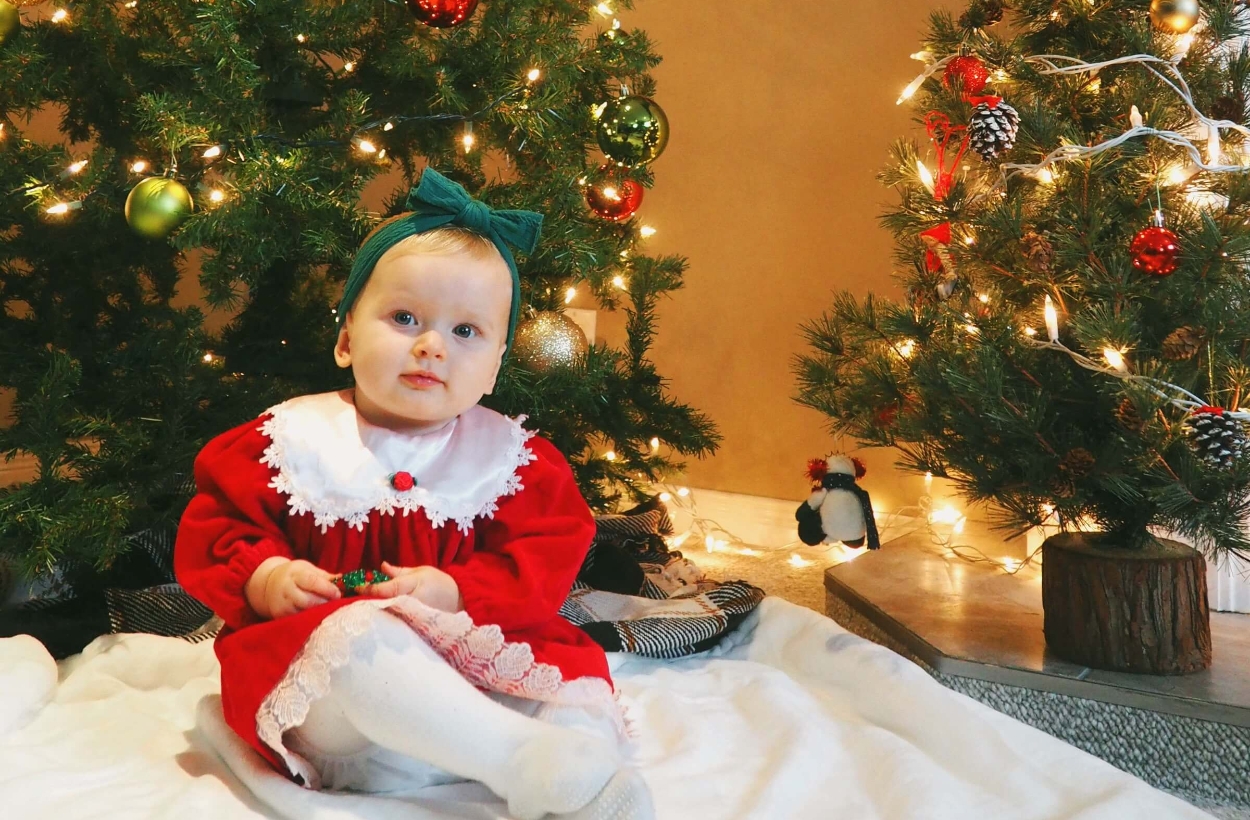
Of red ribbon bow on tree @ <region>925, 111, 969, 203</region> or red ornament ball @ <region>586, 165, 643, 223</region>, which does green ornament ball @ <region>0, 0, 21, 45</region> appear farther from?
red ribbon bow on tree @ <region>925, 111, 969, 203</region>

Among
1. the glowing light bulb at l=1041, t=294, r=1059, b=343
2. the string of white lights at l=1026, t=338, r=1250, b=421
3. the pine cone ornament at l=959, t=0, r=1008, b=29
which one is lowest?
the string of white lights at l=1026, t=338, r=1250, b=421

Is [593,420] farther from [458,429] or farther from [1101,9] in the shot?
[1101,9]

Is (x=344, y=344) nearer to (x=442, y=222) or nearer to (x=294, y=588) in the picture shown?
(x=442, y=222)

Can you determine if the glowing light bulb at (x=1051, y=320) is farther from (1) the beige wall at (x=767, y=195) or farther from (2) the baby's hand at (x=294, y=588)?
(1) the beige wall at (x=767, y=195)

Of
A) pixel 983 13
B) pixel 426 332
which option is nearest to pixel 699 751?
pixel 426 332

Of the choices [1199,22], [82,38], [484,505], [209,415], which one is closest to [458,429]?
[484,505]

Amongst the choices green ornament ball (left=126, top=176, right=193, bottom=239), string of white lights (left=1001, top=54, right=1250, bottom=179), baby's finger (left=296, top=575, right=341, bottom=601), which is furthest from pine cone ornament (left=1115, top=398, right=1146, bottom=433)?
green ornament ball (left=126, top=176, right=193, bottom=239)

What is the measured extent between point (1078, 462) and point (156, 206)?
1.22m

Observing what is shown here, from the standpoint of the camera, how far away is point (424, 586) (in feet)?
3.17

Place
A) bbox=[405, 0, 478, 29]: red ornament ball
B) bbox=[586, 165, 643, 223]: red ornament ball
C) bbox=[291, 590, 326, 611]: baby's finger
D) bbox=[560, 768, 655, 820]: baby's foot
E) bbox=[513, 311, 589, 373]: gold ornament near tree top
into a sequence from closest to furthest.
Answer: bbox=[560, 768, 655, 820]: baby's foot < bbox=[291, 590, 326, 611]: baby's finger < bbox=[405, 0, 478, 29]: red ornament ball < bbox=[513, 311, 589, 373]: gold ornament near tree top < bbox=[586, 165, 643, 223]: red ornament ball

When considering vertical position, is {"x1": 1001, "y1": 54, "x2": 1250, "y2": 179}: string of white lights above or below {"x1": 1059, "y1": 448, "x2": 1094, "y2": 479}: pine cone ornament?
above

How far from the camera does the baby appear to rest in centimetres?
88

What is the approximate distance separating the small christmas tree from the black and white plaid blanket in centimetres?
37

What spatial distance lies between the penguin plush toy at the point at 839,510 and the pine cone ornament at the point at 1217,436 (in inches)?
30.1
